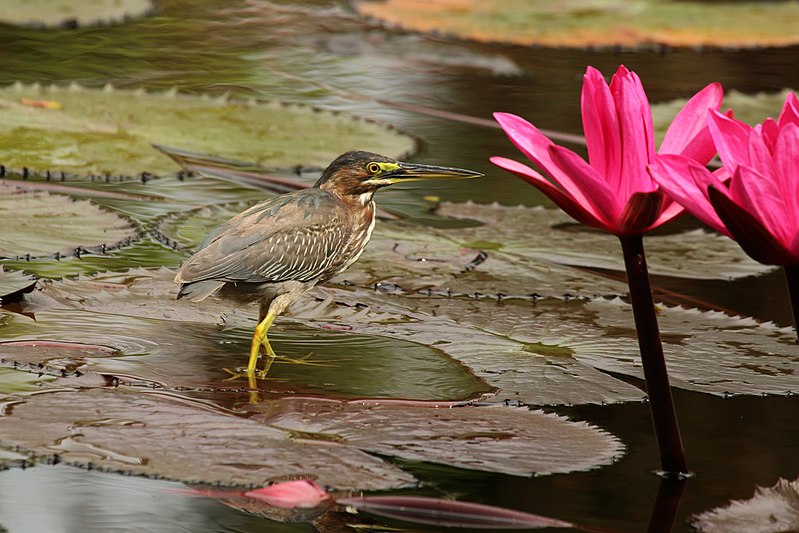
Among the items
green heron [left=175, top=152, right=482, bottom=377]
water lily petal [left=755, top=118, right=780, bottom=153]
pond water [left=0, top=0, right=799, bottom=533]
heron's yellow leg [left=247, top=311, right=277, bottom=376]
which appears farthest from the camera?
green heron [left=175, top=152, right=482, bottom=377]

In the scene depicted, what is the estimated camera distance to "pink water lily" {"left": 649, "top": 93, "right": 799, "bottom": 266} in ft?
5.85

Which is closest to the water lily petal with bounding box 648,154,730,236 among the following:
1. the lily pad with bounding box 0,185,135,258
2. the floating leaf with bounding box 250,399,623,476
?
the floating leaf with bounding box 250,399,623,476

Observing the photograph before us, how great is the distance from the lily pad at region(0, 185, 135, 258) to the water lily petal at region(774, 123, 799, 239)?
2425 millimetres

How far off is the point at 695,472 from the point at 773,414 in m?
0.51

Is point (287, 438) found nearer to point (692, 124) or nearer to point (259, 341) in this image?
point (259, 341)

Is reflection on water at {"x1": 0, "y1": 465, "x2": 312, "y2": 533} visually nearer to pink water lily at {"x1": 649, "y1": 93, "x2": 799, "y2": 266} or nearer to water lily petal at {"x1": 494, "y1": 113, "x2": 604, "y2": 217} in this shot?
water lily petal at {"x1": 494, "y1": 113, "x2": 604, "y2": 217}

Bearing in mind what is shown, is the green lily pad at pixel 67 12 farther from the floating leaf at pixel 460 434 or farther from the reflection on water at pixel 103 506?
the reflection on water at pixel 103 506

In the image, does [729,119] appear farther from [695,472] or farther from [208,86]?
[208,86]

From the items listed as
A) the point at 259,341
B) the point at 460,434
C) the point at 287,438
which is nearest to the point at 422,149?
the point at 259,341

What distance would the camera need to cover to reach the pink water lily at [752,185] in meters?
1.78

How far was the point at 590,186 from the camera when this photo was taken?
6.73 ft

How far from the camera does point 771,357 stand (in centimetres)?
337

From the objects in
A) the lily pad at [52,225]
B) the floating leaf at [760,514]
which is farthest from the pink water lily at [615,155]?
the lily pad at [52,225]

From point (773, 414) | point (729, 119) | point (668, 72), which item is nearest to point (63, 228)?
point (773, 414)
